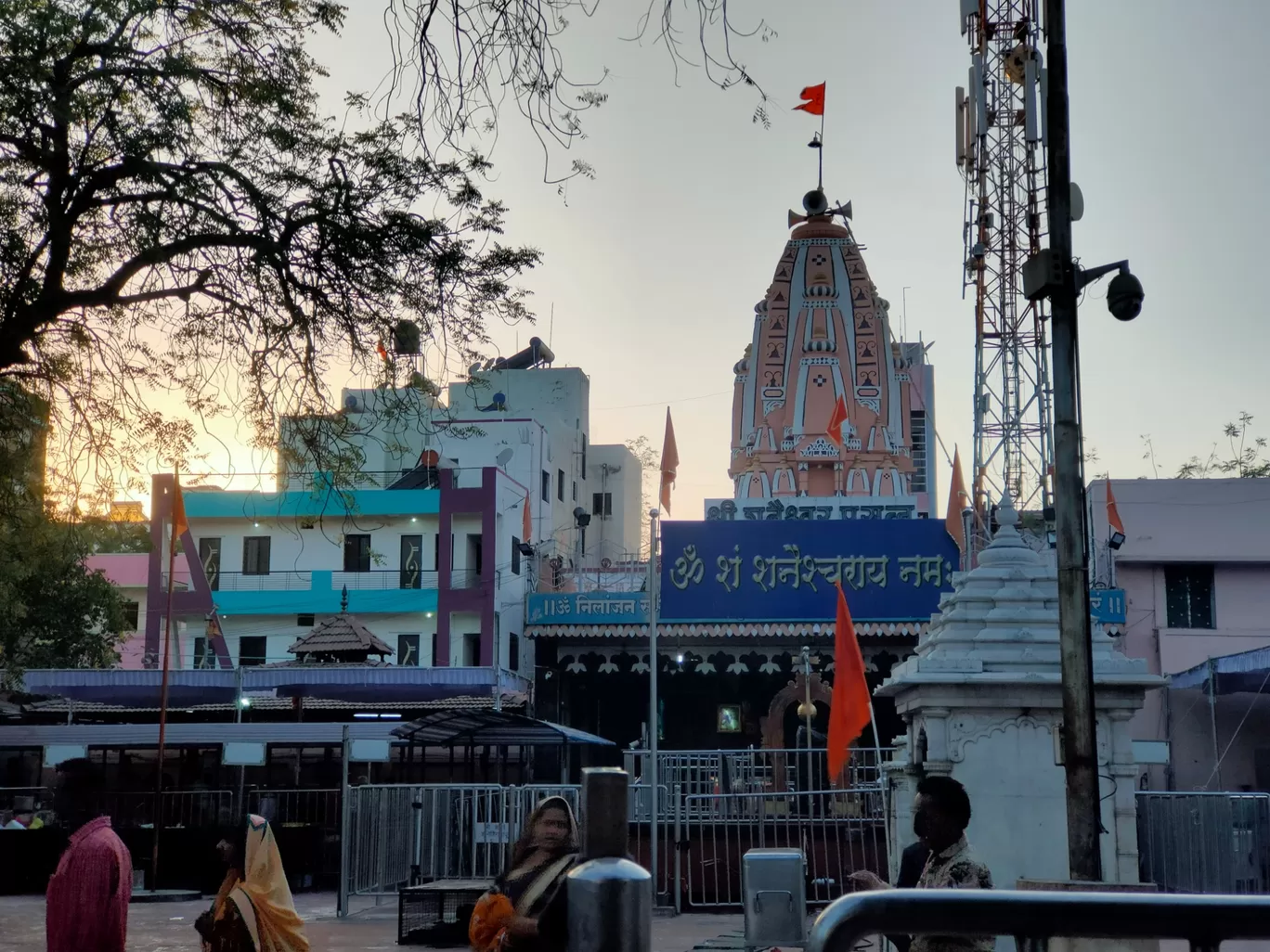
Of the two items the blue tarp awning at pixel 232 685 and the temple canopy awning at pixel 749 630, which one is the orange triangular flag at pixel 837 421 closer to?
the temple canopy awning at pixel 749 630

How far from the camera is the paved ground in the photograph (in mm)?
14438

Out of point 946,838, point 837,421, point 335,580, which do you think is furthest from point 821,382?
point 946,838

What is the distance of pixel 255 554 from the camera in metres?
39.7

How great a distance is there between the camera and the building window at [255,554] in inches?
1559

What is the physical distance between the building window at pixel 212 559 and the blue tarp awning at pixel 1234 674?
2485 centimetres

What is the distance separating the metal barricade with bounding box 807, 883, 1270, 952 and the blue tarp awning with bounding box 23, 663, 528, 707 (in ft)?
84.5

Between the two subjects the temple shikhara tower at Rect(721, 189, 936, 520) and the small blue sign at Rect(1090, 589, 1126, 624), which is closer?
the small blue sign at Rect(1090, 589, 1126, 624)

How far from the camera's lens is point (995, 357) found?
3275 cm

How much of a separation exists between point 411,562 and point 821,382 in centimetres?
1315

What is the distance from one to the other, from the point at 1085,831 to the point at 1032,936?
15.4 ft

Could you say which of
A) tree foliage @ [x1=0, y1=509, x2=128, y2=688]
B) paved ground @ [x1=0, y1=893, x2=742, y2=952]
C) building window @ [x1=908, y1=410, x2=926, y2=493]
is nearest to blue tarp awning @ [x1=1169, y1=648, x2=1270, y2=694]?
paved ground @ [x1=0, y1=893, x2=742, y2=952]

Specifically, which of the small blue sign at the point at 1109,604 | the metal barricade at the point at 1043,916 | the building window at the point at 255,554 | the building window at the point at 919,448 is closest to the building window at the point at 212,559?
the building window at the point at 255,554

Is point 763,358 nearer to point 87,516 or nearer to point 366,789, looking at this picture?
point 366,789

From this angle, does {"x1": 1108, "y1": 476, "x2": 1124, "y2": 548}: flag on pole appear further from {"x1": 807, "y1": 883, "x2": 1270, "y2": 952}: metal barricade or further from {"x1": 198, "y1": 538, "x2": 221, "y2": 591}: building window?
{"x1": 807, "y1": 883, "x2": 1270, "y2": 952}: metal barricade
